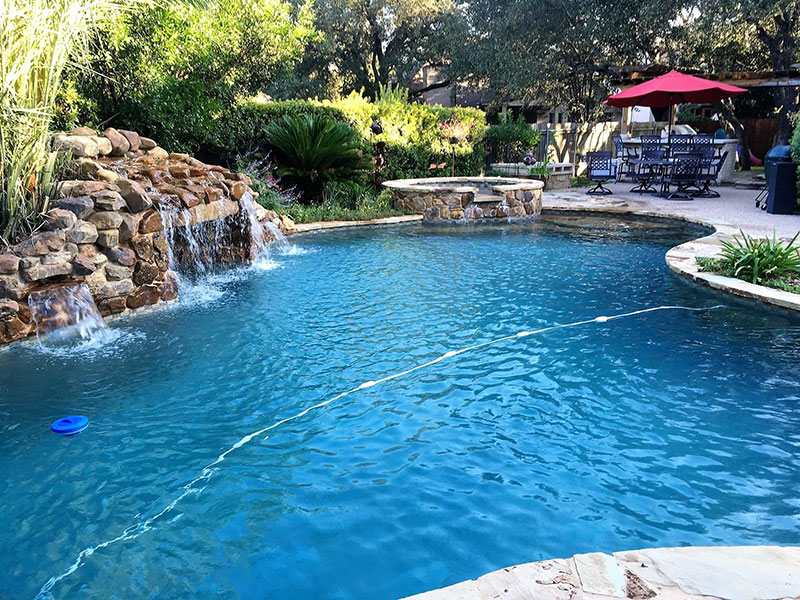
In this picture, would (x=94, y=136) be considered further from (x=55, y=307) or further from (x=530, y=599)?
(x=530, y=599)

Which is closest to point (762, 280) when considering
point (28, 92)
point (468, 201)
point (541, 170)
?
point (468, 201)

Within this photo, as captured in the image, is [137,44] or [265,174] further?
[265,174]

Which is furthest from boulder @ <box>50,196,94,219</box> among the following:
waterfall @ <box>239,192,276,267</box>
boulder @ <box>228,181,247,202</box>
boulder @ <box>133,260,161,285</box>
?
waterfall @ <box>239,192,276,267</box>

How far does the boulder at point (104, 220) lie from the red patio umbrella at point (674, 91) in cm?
1173

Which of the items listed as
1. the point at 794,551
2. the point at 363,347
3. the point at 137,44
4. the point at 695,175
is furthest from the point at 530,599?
the point at 695,175

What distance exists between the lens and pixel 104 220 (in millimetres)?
6094

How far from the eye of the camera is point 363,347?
531cm

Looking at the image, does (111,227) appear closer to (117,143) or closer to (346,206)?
(117,143)

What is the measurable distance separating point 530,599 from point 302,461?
1.79m

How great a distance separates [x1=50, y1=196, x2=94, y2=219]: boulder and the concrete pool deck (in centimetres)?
646

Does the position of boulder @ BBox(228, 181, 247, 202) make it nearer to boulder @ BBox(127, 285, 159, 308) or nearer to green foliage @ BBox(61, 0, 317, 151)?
boulder @ BBox(127, 285, 159, 308)

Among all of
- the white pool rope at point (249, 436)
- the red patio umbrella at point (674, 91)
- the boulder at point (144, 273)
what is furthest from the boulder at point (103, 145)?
the red patio umbrella at point (674, 91)

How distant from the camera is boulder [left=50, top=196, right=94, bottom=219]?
5.98 meters

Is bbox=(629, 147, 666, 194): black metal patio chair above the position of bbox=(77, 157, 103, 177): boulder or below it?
below
